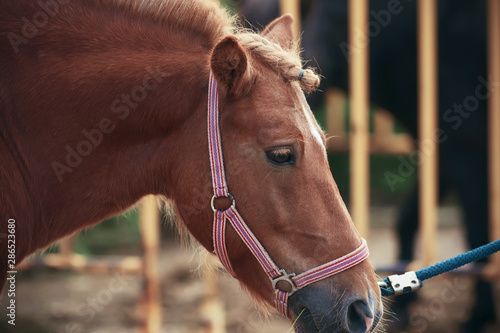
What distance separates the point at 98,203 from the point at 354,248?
86cm

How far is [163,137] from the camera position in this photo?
1863 mm

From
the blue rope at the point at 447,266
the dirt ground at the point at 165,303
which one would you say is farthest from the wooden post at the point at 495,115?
the blue rope at the point at 447,266

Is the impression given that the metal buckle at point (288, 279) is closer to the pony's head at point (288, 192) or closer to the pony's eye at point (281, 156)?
the pony's head at point (288, 192)

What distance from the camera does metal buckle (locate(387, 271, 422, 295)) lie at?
1945 mm

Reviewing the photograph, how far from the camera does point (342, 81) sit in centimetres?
459

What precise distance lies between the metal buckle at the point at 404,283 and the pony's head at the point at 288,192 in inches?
8.3

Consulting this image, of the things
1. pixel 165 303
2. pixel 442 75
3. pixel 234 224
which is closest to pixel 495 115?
pixel 442 75

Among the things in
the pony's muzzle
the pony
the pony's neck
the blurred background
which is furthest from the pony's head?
the pony

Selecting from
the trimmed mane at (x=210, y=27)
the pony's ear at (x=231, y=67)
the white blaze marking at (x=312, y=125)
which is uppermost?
the trimmed mane at (x=210, y=27)

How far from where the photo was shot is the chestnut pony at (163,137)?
1742mm

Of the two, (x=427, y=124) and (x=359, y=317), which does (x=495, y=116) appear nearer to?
(x=427, y=124)

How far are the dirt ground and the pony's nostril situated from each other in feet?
6.74

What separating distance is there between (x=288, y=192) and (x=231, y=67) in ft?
1.43

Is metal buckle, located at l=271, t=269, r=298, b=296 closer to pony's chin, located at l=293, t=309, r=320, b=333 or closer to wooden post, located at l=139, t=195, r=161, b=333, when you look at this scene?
pony's chin, located at l=293, t=309, r=320, b=333
